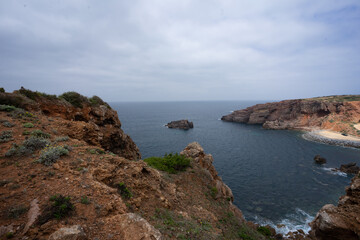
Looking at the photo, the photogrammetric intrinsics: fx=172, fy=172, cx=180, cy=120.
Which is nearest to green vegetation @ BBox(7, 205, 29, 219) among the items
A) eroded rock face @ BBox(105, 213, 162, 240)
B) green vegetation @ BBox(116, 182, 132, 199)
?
eroded rock face @ BBox(105, 213, 162, 240)

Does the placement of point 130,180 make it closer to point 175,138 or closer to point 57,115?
point 57,115

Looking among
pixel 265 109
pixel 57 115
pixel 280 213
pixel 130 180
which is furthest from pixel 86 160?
pixel 265 109

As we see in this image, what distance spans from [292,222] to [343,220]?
43.2 ft

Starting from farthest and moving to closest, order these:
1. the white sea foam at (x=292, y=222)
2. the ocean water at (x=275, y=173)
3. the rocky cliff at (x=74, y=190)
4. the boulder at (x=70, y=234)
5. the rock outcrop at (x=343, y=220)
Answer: the ocean water at (x=275, y=173)
the white sea foam at (x=292, y=222)
the rock outcrop at (x=343, y=220)
the rocky cliff at (x=74, y=190)
the boulder at (x=70, y=234)

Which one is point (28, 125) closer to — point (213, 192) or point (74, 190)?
point (74, 190)

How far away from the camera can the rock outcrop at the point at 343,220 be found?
585 inches

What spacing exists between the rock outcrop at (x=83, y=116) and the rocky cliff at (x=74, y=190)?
0.26ft

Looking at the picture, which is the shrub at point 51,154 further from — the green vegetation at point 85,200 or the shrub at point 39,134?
the green vegetation at point 85,200

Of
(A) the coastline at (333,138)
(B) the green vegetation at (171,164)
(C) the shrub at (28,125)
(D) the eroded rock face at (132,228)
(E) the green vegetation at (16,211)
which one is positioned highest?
(C) the shrub at (28,125)

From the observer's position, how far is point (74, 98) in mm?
17844

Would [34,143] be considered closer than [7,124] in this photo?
Yes

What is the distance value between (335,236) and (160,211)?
1713 centimetres

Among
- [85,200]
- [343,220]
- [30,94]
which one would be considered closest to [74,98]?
[30,94]

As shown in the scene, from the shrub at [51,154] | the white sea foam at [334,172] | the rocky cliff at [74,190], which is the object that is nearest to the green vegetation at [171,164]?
the rocky cliff at [74,190]
